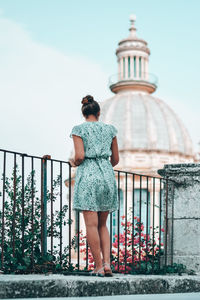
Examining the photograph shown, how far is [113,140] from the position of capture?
675cm

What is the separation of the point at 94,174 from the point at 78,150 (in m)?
0.28

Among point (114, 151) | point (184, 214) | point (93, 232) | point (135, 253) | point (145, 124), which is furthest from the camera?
point (145, 124)

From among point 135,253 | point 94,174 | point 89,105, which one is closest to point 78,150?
point 94,174

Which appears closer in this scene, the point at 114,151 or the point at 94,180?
the point at 94,180

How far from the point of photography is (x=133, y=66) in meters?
63.8

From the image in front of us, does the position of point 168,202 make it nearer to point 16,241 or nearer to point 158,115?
point 16,241

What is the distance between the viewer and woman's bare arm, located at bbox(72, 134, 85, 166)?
6.44m

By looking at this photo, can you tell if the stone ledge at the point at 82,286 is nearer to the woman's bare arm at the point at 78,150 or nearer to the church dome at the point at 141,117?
the woman's bare arm at the point at 78,150

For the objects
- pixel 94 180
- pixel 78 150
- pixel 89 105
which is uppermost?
pixel 89 105

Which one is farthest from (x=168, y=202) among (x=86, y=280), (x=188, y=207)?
(x=86, y=280)

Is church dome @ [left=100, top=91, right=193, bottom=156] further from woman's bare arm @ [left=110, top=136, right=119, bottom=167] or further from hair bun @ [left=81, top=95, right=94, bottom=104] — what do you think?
hair bun @ [left=81, top=95, right=94, bottom=104]

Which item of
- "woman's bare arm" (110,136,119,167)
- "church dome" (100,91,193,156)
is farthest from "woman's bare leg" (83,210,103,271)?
"church dome" (100,91,193,156)

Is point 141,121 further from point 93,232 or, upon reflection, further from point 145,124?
point 93,232

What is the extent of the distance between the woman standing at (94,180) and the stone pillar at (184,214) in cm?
196
